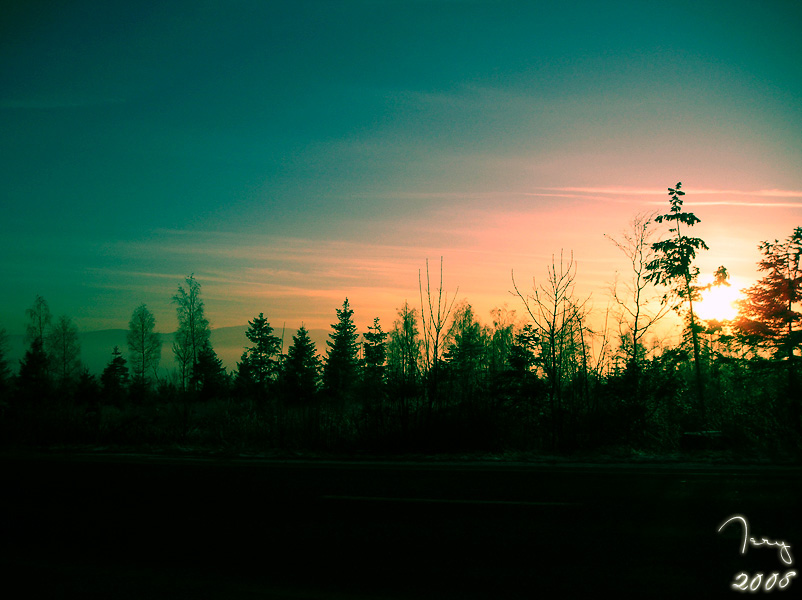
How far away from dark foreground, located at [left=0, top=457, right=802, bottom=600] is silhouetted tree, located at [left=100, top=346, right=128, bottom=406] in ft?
161

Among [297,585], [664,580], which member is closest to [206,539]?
[297,585]

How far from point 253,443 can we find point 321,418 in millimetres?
2335

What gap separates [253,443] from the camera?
15.7m

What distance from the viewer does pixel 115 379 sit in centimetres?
5606

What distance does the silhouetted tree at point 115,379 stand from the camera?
169 ft

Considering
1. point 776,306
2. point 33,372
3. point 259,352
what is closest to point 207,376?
point 259,352

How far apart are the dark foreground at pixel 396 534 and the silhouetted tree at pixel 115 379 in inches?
1930

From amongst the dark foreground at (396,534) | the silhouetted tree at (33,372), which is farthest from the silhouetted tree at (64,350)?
the dark foreground at (396,534)

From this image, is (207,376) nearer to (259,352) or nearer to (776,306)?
(259,352)

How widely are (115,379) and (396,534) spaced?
60346mm

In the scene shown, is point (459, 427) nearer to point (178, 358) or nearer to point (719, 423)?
point (719, 423)
